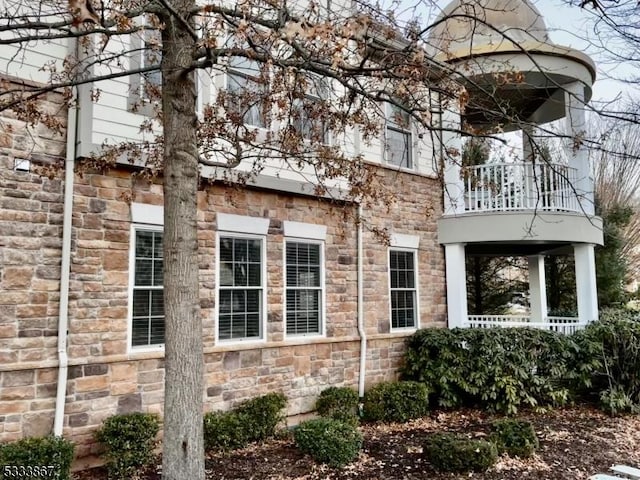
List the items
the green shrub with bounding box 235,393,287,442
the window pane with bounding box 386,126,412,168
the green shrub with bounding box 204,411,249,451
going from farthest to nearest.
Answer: the window pane with bounding box 386,126,412,168
the green shrub with bounding box 235,393,287,442
the green shrub with bounding box 204,411,249,451

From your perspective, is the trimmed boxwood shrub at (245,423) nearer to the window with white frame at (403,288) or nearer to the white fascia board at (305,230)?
the white fascia board at (305,230)

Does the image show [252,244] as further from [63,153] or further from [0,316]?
[0,316]

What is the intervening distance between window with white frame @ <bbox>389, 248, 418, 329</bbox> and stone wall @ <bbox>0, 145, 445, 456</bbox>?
0.61 ft

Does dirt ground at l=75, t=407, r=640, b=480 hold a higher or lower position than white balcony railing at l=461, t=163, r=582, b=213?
lower

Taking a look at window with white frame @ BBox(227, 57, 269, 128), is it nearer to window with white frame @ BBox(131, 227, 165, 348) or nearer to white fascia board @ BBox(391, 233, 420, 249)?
window with white frame @ BBox(131, 227, 165, 348)

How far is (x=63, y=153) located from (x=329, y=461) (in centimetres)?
484

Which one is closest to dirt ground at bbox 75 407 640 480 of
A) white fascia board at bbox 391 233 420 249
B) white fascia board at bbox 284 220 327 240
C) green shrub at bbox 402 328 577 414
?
green shrub at bbox 402 328 577 414

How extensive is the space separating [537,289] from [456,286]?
266cm

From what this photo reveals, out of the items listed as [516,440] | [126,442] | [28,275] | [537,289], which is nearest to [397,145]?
[537,289]

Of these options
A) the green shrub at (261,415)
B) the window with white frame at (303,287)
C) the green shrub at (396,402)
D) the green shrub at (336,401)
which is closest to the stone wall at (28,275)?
the green shrub at (261,415)

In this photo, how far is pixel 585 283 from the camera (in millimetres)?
9891

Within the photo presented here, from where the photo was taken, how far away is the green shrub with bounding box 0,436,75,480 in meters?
4.71

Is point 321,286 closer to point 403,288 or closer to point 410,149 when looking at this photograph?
point 403,288

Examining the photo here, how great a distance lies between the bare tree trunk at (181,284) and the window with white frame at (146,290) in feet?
8.36
